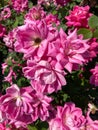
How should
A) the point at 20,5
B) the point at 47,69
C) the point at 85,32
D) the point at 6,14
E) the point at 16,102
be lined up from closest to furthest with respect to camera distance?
the point at 47,69 → the point at 16,102 → the point at 85,32 → the point at 20,5 → the point at 6,14

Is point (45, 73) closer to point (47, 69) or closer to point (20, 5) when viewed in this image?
point (47, 69)

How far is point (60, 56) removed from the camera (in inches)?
50.5

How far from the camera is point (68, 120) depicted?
1486 millimetres

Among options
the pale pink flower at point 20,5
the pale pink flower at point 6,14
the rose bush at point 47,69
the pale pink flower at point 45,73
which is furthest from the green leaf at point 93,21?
the pale pink flower at point 6,14

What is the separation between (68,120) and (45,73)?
280 mm

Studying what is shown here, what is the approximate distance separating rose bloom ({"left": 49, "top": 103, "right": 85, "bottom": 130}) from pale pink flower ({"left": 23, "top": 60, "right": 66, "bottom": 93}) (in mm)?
200

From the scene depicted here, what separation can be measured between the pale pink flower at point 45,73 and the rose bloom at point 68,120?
0.66 ft

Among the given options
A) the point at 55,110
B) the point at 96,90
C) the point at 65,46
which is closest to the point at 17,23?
the point at 96,90

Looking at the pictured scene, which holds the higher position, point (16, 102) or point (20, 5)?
point (16, 102)

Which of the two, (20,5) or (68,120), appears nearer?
(68,120)

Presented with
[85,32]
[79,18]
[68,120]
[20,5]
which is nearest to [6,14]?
[20,5]

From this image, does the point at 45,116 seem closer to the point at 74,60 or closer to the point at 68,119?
the point at 68,119

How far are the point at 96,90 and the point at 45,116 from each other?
936mm

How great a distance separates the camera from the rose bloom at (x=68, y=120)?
1470 millimetres
